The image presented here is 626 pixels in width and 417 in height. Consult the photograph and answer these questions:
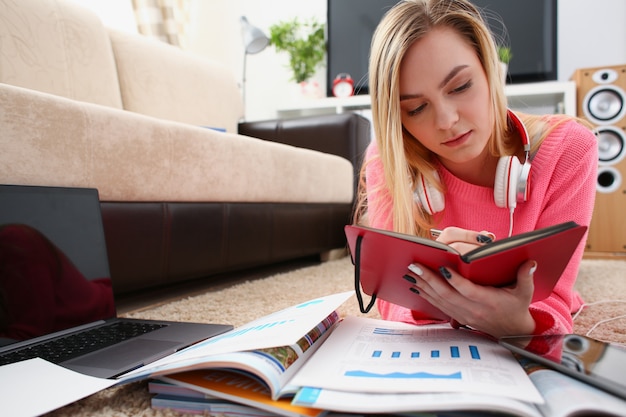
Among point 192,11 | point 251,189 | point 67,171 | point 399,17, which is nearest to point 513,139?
point 399,17

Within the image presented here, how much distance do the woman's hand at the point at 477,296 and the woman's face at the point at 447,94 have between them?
255mm

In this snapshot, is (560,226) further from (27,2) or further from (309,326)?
(27,2)

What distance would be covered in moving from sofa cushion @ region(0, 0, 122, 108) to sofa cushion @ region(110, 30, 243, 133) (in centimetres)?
11

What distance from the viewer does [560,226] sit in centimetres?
40

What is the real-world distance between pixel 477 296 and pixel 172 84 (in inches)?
73.0

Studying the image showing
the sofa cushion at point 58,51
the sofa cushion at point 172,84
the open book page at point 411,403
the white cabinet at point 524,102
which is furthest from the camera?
the white cabinet at point 524,102

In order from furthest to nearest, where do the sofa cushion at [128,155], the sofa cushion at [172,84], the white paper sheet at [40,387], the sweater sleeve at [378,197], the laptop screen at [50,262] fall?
1. the sofa cushion at [172,84]
2. the sweater sleeve at [378,197]
3. the sofa cushion at [128,155]
4. the laptop screen at [50,262]
5. the white paper sheet at [40,387]

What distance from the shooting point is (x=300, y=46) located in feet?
10.4

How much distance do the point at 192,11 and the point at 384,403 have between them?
11.4 ft

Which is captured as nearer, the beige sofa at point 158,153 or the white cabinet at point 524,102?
the beige sofa at point 158,153

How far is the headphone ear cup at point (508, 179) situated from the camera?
0.73 metres

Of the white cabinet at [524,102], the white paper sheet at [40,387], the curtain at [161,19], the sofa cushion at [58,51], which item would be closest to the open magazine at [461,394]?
the white paper sheet at [40,387]

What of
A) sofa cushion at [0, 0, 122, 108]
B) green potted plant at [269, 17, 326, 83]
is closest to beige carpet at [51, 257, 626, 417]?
sofa cushion at [0, 0, 122, 108]

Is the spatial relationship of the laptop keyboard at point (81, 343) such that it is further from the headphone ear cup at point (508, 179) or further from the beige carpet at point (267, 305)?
the headphone ear cup at point (508, 179)
